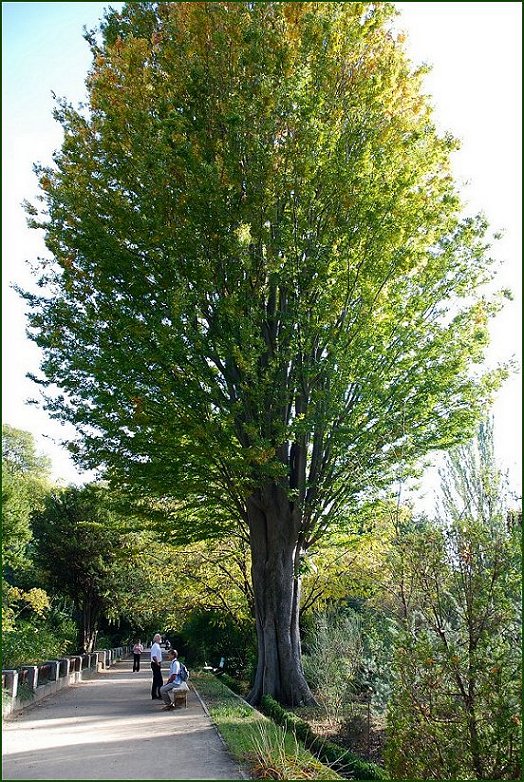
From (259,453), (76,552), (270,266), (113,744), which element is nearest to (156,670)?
(113,744)

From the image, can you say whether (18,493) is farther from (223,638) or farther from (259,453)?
(259,453)

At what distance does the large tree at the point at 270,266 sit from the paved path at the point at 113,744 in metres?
2.94

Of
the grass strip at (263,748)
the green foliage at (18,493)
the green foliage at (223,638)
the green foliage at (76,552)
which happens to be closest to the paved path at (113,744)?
the grass strip at (263,748)

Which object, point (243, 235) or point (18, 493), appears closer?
point (243, 235)

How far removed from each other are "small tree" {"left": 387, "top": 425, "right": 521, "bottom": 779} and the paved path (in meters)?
2.40

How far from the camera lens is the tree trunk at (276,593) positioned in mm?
13477

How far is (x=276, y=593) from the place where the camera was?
13.9 metres

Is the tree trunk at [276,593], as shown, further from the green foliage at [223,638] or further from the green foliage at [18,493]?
the green foliage at [223,638]

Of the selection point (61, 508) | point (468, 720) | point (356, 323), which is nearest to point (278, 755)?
point (468, 720)

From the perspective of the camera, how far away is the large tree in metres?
11.8

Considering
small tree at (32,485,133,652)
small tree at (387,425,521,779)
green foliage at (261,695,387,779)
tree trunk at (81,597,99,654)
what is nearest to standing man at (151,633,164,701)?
green foliage at (261,695,387,779)

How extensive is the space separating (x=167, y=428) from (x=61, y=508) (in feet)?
63.4

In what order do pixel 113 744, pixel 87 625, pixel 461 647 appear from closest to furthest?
1. pixel 461 647
2. pixel 113 744
3. pixel 87 625

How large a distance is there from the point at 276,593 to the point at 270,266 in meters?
7.01
